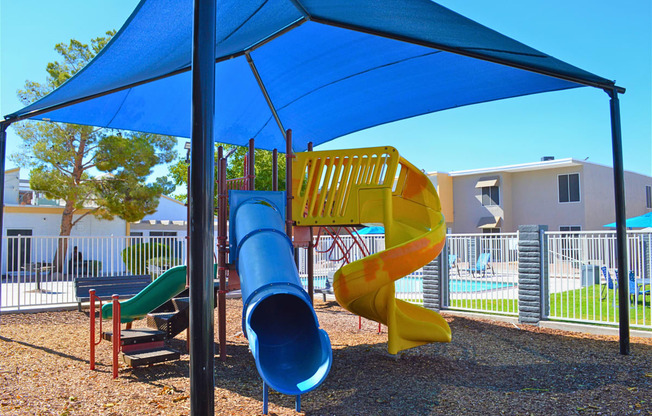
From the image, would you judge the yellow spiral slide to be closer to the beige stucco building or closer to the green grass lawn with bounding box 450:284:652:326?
the green grass lawn with bounding box 450:284:652:326

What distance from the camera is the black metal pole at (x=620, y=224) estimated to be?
7.20 meters

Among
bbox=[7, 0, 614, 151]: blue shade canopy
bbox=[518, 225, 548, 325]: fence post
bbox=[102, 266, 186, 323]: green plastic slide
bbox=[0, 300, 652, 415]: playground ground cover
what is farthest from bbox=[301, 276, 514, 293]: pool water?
bbox=[102, 266, 186, 323]: green plastic slide

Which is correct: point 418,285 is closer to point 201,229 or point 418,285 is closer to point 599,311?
point 599,311

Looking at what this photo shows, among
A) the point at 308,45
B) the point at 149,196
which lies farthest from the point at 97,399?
the point at 149,196

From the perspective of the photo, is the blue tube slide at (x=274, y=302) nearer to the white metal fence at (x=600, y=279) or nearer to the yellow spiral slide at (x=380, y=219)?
the yellow spiral slide at (x=380, y=219)

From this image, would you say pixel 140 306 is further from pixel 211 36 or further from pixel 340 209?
pixel 211 36

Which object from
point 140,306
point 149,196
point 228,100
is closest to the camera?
point 140,306

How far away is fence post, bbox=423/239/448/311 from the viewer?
37.8 ft

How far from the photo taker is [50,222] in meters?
25.8

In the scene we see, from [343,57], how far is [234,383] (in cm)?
486

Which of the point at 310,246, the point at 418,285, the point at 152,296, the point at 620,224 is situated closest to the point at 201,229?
the point at 310,246

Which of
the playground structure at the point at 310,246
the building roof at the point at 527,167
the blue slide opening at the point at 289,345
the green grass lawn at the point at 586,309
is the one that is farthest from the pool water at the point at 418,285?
the building roof at the point at 527,167

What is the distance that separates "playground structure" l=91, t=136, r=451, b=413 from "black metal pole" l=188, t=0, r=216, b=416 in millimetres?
1747

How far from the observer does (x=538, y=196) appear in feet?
103
